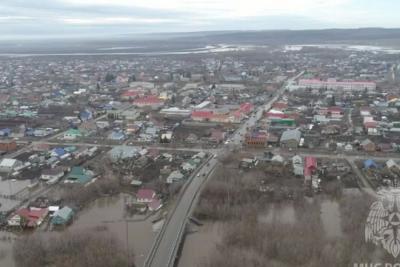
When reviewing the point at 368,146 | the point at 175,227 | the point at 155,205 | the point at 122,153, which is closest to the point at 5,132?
the point at 122,153

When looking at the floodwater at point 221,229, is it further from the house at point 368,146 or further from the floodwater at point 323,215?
the house at point 368,146

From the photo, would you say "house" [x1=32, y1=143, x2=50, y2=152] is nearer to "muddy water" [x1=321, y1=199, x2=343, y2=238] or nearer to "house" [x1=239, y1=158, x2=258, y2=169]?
"house" [x1=239, y1=158, x2=258, y2=169]

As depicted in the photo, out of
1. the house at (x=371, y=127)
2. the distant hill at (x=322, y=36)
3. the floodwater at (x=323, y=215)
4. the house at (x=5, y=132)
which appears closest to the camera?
the floodwater at (x=323, y=215)

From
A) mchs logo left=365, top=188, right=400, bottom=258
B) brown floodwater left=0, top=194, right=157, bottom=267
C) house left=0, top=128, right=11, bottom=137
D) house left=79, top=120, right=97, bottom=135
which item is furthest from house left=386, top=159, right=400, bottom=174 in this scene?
house left=0, top=128, right=11, bottom=137

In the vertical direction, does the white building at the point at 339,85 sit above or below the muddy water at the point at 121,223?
above

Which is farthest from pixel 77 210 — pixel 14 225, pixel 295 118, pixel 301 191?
pixel 295 118

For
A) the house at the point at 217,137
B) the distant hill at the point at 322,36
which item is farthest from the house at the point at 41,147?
the distant hill at the point at 322,36
